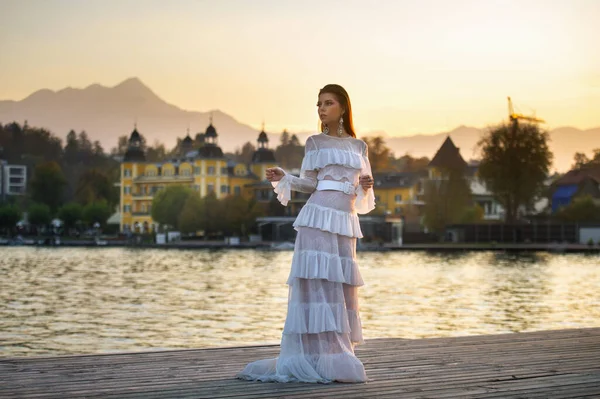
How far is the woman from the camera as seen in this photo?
5871 millimetres

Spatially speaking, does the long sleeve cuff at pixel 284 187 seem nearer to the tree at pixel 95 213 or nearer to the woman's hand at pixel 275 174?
the woman's hand at pixel 275 174

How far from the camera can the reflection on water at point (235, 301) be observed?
21250 millimetres

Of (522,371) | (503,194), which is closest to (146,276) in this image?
(503,194)

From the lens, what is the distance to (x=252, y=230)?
93125 millimetres

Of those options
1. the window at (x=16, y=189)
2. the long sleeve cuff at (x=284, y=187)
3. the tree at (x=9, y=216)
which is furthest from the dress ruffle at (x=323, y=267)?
the window at (x=16, y=189)

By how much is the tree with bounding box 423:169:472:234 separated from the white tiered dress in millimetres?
77759

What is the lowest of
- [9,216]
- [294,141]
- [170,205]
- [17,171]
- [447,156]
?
[9,216]

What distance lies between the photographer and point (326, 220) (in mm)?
6031

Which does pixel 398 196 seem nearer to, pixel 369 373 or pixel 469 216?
pixel 469 216

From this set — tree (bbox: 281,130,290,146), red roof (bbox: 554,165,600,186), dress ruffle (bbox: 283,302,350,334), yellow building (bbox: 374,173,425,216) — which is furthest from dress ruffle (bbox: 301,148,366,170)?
tree (bbox: 281,130,290,146)

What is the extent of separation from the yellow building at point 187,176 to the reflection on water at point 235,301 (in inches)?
1822

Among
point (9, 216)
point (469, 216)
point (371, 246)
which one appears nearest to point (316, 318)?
point (371, 246)

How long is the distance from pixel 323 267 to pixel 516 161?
232 feet

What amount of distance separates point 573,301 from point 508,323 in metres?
9.52
